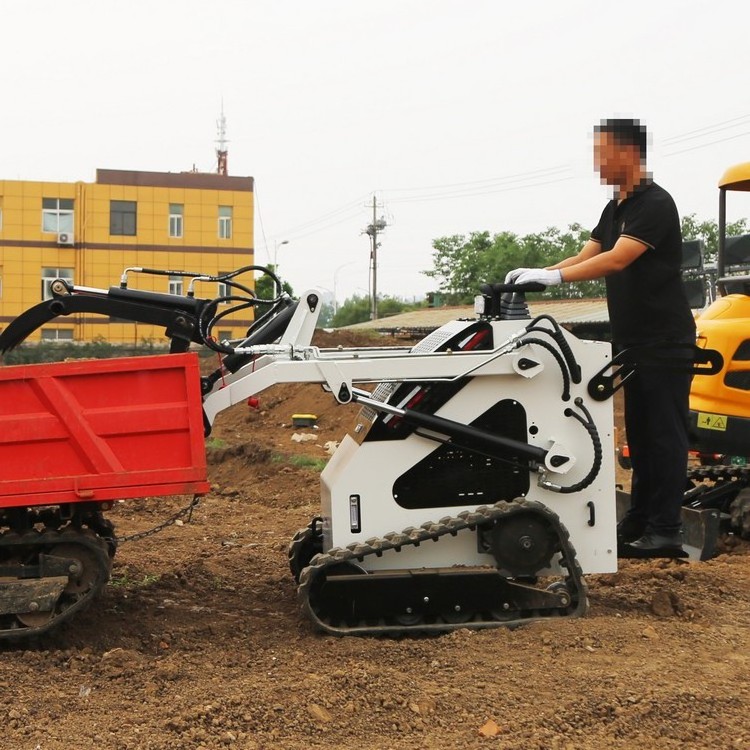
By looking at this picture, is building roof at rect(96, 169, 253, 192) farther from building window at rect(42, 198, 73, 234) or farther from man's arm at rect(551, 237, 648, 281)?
man's arm at rect(551, 237, 648, 281)

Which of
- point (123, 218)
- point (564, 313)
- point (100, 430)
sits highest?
point (123, 218)

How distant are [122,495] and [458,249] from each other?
62.6 m

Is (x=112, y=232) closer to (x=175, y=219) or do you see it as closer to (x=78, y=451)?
(x=175, y=219)

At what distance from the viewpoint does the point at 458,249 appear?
6662 cm

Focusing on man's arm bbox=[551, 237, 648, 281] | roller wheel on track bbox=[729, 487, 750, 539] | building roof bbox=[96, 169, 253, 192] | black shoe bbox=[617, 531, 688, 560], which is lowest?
roller wheel on track bbox=[729, 487, 750, 539]

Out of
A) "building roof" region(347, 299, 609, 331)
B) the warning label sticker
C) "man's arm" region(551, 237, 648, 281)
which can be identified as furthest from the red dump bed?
"building roof" region(347, 299, 609, 331)

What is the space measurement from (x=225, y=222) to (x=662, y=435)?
43157 mm

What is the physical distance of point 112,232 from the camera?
151 ft

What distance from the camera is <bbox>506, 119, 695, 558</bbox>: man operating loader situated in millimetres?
5496

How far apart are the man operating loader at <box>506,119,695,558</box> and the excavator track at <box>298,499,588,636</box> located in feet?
2.07

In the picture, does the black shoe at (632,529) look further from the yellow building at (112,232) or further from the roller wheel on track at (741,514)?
the yellow building at (112,232)

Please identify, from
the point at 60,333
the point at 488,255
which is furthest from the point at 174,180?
the point at 488,255

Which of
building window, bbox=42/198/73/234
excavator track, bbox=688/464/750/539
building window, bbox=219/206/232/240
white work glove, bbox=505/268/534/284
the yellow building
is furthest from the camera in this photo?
building window, bbox=219/206/232/240

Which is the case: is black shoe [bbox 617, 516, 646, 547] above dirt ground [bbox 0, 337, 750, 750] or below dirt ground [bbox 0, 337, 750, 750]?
above
